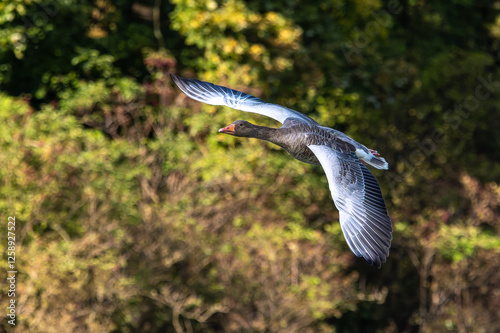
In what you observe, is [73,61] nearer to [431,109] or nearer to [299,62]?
[299,62]

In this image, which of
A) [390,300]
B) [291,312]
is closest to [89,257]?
[291,312]

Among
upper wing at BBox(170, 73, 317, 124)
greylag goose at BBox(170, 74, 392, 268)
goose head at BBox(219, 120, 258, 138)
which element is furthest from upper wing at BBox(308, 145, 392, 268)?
upper wing at BBox(170, 73, 317, 124)

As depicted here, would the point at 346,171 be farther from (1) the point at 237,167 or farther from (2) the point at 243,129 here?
(1) the point at 237,167

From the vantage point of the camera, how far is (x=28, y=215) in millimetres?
11102

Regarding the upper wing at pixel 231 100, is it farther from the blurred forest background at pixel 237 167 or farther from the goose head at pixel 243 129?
the blurred forest background at pixel 237 167

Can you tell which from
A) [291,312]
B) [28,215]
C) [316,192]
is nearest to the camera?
[28,215]

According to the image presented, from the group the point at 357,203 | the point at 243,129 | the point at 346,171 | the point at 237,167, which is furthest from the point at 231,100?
the point at 237,167

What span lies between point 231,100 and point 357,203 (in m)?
1.91

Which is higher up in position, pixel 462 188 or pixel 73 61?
pixel 73 61

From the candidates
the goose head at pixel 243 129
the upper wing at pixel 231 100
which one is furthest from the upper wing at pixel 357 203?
the upper wing at pixel 231 100

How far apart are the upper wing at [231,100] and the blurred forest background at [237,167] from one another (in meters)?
3.53

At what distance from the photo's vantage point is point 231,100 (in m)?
8.26

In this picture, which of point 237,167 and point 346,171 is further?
point 237,167

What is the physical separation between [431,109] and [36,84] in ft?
20.9
